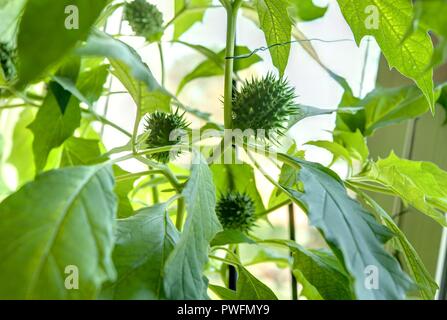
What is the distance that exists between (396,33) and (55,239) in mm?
334

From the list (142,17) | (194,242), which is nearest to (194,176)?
(194,242)

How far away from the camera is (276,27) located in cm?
51

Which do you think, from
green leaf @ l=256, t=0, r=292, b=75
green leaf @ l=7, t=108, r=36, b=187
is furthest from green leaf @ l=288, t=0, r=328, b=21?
green leaf @ l=7, t=108, r=36, b=187

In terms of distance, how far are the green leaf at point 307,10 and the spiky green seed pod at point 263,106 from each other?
243mm

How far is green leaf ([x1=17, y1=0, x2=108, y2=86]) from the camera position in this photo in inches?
9.9

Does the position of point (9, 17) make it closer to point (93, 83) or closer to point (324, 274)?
point (93, 83)

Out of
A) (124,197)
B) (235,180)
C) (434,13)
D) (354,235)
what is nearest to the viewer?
(434,13)

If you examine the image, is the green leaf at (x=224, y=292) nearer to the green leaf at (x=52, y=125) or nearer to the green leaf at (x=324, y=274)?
the green leaf at (x=324, y=274)

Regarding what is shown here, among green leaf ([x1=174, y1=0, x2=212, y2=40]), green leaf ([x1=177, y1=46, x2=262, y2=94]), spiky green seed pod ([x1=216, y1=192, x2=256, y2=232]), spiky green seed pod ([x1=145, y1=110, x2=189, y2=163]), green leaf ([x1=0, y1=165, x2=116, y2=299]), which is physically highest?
green leaf ([x1=174, y1=0, x2=212, y2=40])

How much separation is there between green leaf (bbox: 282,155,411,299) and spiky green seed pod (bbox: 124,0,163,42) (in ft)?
1.32

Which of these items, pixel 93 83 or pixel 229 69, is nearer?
pixel 229 69

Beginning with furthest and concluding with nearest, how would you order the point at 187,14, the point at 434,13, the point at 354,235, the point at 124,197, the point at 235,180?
1. the point at 187,14
2. the point at 235,180
3. the point at 124,197
4. the point at 354,235
5. the point at 434,13

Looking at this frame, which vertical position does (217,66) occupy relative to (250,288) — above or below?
above

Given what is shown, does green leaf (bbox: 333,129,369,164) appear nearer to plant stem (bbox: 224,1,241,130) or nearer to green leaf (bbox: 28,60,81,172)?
plant stem (bbox: 224,1,241,130)
